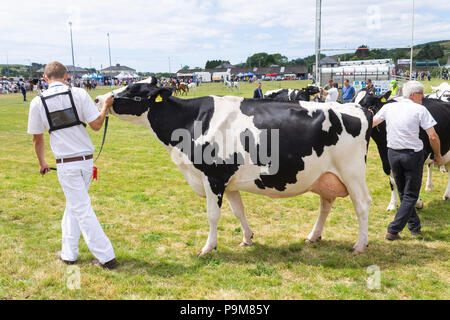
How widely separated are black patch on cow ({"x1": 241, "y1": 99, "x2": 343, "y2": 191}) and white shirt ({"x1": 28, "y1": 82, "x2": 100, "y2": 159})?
195cm

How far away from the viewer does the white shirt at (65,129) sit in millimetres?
4367

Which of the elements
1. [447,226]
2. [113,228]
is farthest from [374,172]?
[113,228]

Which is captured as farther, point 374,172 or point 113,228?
point 374,172

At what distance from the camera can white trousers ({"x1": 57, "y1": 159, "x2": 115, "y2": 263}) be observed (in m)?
4.46

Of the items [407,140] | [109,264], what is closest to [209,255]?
[109,264]

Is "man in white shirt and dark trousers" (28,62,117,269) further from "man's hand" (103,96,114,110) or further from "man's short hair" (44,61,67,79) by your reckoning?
"man's hand" (103,96,114,110)

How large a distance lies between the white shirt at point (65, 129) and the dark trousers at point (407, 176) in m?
4.08

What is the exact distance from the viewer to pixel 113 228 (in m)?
6.16

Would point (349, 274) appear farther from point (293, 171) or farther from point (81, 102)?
point (81, 102)

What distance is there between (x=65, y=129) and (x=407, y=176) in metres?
4.58

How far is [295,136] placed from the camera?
4.80 meters

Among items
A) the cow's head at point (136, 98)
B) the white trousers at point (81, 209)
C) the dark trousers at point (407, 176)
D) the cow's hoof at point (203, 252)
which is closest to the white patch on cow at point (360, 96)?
the dark trousers at point (407, 176)
